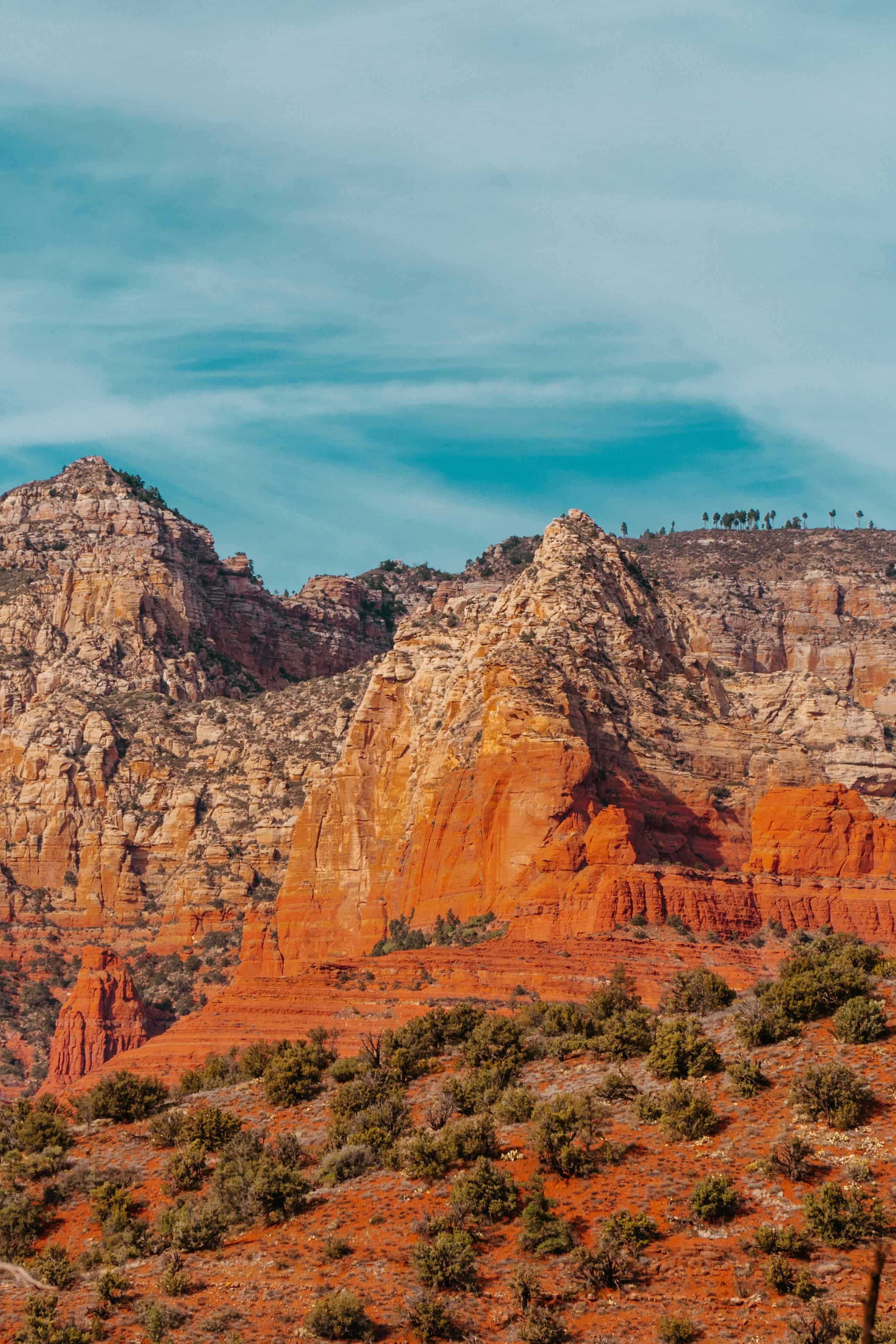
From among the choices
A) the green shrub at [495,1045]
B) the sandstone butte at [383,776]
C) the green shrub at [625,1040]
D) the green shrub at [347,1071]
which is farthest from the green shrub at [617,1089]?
the sandstone butte at [383,776]

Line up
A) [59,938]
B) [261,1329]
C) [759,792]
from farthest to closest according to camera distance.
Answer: [59,938]
[759,792]
[261,1329]

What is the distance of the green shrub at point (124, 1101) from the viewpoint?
52.6 metres

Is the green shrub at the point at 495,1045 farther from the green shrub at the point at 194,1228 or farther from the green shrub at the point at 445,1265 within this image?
the green shrub at the point at 445,1265

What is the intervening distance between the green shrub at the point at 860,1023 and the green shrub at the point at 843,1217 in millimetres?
7706

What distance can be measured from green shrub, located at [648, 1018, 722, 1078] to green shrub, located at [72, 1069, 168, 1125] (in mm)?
14161

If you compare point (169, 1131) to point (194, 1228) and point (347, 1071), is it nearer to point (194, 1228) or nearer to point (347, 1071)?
point (347, 1071)

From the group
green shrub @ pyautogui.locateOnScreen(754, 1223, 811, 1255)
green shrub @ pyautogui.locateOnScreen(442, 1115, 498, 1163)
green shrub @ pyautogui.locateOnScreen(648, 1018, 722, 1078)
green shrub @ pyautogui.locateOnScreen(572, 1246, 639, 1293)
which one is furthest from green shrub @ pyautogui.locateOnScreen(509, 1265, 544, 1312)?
green shrub @ pyautogui.locateOnScreen(648, 1018, 722, 1078)

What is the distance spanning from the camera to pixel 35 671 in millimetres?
152875

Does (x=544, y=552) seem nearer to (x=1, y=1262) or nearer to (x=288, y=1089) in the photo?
(x=288, y=1089)

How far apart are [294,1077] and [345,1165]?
302 inches

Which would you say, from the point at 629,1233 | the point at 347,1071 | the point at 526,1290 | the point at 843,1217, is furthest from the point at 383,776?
the point at 843,1217

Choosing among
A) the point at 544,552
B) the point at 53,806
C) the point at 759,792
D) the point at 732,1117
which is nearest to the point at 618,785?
the point at 759,792

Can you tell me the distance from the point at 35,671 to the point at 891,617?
78.6m

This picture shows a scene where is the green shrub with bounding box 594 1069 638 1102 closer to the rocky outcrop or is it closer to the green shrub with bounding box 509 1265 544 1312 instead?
the green shrub with bounding box 509 1265 544 1312
